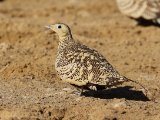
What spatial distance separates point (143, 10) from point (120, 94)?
5711 mm

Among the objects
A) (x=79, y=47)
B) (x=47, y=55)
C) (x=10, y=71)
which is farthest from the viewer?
(x=47, y=55)

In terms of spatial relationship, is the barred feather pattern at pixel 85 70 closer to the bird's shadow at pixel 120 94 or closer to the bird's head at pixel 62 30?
the bird's head at pixel 62 30

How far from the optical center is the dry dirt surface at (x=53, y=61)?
8117mm

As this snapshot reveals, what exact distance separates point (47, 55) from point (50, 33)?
1619 millimetres

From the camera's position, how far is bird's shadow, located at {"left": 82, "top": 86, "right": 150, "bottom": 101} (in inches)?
361

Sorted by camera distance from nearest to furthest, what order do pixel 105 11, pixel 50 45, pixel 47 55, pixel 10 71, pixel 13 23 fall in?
1. pixel 10 71
2. pixel 47 55
3. pixel 50 45
4. pixel 13 23
5. pixel 105 11

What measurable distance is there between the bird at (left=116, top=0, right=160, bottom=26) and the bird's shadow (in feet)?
17.6

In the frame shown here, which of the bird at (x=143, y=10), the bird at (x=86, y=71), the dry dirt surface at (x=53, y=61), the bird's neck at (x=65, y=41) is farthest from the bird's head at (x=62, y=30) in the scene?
the bird at (x=143, y=10)

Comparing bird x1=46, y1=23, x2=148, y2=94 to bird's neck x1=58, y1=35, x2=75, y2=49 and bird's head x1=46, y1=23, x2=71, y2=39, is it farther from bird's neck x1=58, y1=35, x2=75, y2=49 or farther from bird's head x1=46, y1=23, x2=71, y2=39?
bird's head x1=46, y1=23, x2=71, y2=39

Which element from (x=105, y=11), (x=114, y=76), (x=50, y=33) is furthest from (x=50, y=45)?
(x=105, y=11)

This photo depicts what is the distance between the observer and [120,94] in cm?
941

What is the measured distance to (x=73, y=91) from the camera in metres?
9.05

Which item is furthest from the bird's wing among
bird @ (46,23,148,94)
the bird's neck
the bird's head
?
the bird's head

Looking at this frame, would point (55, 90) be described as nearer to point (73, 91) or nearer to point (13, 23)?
point (73, 91)
